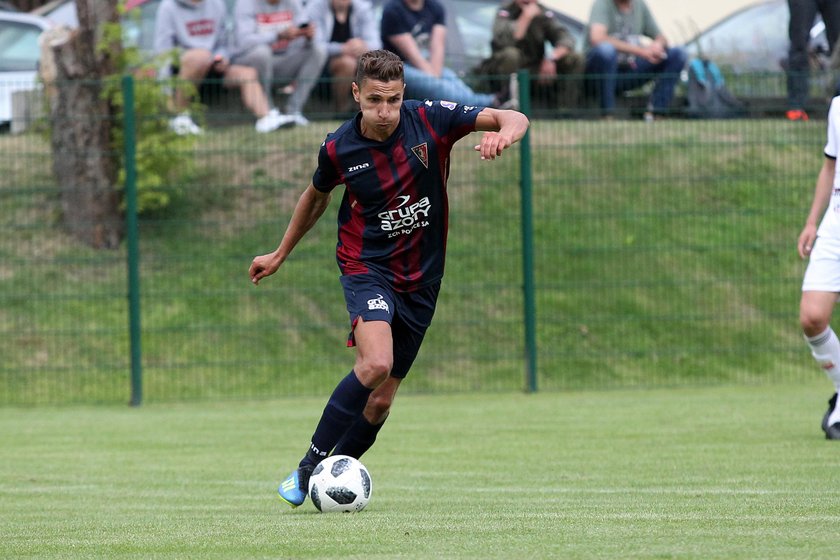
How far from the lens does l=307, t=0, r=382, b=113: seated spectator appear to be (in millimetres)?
15789

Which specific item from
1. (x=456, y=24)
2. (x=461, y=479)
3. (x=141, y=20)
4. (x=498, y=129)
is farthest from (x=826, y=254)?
(x=141, y=20)

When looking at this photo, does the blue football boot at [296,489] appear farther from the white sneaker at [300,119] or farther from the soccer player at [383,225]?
the white sneaker at [300,119]

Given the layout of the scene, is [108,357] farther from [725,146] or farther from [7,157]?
[725,146]

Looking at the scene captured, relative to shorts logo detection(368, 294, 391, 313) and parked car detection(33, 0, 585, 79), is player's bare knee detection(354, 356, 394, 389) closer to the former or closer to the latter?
shorts logo detection(368, 294, 391, 313)

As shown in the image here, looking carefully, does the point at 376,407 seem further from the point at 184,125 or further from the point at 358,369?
the point at 184,125

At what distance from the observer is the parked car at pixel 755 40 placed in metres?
18.1

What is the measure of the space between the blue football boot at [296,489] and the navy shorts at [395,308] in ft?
2.06

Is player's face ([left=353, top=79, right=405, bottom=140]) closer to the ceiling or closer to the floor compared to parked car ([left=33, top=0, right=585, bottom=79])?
closer to the ceiling

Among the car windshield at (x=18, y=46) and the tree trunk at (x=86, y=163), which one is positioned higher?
the car windshield at (x=18, y=46)

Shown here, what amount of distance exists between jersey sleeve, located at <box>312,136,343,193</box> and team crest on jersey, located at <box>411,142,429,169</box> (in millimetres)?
371

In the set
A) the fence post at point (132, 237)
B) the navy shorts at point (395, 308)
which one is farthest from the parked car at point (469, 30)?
the navy shorts at point (395, 308)

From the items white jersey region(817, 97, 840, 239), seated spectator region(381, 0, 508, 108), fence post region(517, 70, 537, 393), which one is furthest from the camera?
seated spectator region(381, 0, 508, 108)

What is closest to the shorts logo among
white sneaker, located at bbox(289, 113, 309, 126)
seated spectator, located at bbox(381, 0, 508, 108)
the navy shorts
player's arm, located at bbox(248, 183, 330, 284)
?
the navy shorts

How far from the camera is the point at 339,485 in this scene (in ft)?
21.9
